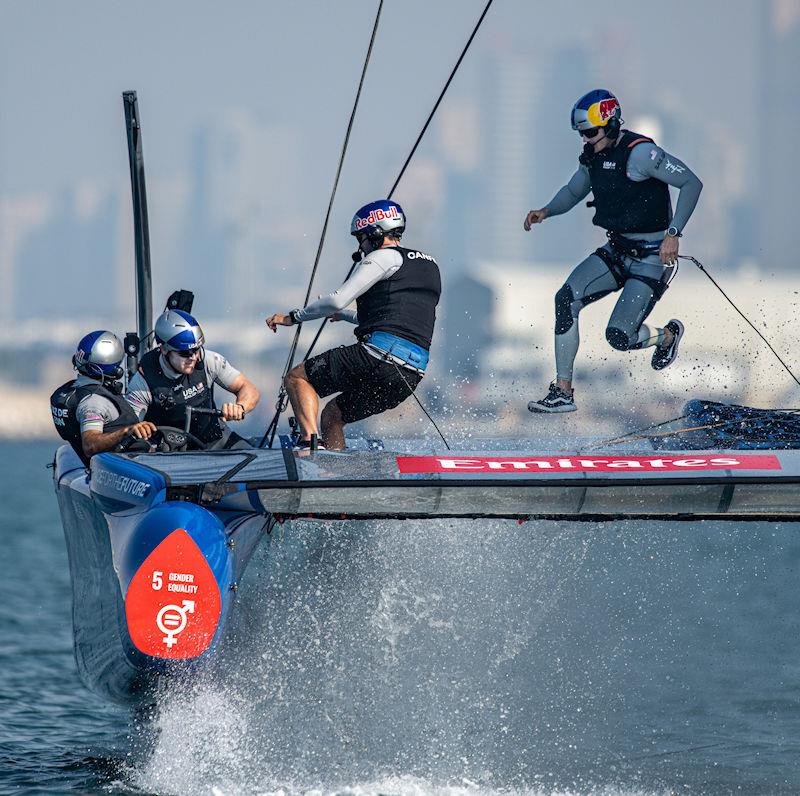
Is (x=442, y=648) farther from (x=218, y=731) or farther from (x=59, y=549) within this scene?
(x=59, y=549)

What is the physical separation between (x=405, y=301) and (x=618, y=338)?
1.39 m

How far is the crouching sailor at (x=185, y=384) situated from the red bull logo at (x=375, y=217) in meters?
0.88

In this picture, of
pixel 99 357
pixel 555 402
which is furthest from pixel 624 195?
pixel 99 357

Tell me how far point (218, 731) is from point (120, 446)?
1.33 meters

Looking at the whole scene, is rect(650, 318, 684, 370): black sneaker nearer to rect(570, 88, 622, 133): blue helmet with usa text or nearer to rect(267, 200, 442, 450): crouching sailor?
rect(570, 88, 622, 133): blue helmet with usa text

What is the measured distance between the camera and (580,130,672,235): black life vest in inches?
314

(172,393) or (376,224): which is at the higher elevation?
(376,224)

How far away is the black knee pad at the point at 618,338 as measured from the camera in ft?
26.5

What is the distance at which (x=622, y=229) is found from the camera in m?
8.09

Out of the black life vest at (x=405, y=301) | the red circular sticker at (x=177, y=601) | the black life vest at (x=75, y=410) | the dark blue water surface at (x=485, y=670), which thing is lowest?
the dark blue water surface at (x=485, y=670)

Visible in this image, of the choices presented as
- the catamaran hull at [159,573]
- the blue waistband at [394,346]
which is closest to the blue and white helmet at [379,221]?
the blue waistband at [394,346]

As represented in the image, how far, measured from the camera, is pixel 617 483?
614cm

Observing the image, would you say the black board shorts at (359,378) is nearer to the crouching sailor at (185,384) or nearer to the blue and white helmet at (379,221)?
the crouching sailor at (185,384)

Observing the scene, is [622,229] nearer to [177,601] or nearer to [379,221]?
[379,221]
